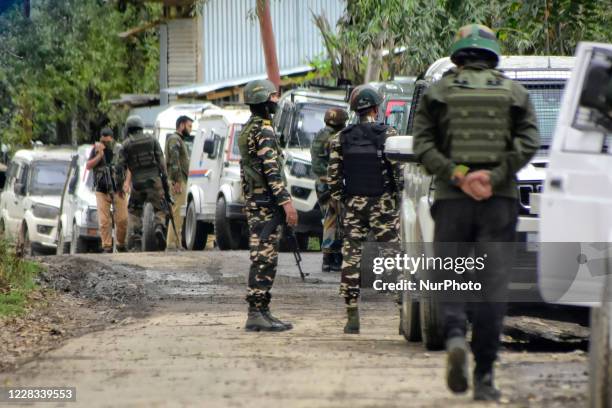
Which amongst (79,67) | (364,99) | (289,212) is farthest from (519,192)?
(79,67)

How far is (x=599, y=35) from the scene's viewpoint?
17.7 m

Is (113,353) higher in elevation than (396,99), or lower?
lower

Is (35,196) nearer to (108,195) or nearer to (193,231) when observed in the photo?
(193,231)

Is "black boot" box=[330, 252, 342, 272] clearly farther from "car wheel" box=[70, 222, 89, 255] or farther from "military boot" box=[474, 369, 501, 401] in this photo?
"military boot" box=[474, 369, 501, 401]

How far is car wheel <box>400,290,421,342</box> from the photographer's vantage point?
1055cm

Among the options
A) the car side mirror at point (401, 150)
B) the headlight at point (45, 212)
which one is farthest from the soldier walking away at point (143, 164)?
the car side mirror at point (401, 150)

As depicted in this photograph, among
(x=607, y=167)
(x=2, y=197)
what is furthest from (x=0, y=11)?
(x=2, y=197)

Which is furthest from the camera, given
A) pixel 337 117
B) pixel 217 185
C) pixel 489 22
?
pixel 217 185

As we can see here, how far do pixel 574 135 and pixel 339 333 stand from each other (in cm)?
439

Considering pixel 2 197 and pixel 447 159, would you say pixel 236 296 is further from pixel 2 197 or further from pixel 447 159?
pixel 2 197

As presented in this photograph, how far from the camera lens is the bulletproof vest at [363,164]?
1149 centimetres

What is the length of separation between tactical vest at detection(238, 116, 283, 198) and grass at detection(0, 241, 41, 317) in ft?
8.29

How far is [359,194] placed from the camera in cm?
1147

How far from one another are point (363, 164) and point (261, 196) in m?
0.85
